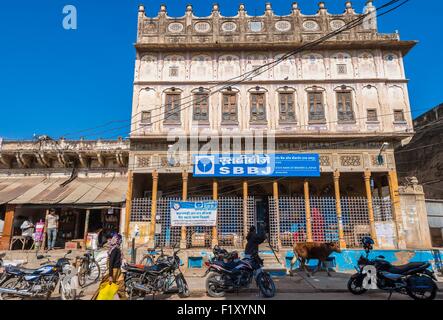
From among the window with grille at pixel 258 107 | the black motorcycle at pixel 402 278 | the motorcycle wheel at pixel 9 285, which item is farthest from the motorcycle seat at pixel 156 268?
the window with grille at pixel 258 107

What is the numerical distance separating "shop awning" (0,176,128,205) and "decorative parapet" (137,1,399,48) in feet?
28.8

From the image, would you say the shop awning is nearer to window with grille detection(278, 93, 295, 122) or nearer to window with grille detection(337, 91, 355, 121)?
window with grille detection(278, 93, 295, 122)

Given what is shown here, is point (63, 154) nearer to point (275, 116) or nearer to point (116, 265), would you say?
point (275, 116)

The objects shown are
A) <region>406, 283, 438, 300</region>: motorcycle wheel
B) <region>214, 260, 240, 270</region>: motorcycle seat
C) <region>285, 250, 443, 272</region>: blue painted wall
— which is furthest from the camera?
<region>285, 250, 443, 272</region>: blue painted wall

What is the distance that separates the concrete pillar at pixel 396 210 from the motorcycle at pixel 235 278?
9.72 metres

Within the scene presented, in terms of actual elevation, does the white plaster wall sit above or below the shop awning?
above

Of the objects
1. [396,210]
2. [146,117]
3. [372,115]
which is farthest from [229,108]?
[396,210]

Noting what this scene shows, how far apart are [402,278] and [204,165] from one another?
10.1 meters

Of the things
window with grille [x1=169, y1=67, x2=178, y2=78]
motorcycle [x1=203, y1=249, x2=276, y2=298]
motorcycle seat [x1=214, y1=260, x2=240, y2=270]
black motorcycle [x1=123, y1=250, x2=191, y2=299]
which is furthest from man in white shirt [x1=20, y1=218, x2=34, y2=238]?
motorcycle seat [x1=214, y1=260, x2=240, y2=270]

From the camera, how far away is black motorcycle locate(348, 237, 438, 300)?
7164mm

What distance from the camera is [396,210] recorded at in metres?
14.5

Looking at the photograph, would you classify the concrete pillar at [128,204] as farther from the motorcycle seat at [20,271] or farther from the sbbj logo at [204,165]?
the motorcycle seat at [20,271]

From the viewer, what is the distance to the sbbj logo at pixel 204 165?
1502 centimetres

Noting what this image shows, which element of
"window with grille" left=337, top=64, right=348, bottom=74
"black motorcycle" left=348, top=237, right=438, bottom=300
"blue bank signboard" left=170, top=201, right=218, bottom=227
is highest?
"window with grille" left=337, top=64, right=348, bottom=74
